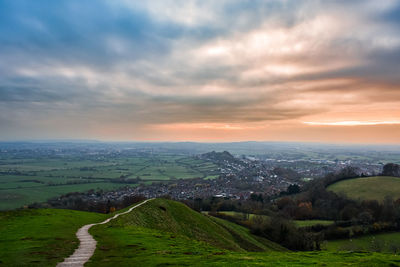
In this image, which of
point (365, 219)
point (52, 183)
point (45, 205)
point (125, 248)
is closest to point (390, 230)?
point (365, 219)

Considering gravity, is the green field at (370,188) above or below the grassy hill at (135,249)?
below

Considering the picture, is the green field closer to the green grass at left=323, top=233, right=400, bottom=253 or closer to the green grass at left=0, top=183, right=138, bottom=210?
the green grass at left=323, top=233, right=400, bottom=253

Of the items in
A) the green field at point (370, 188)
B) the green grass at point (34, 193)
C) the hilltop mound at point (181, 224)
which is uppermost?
the hilltop mound at point (181, 224)

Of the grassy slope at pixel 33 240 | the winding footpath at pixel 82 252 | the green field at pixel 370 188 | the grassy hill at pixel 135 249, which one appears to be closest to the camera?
the grassy hill at pixel 135 249

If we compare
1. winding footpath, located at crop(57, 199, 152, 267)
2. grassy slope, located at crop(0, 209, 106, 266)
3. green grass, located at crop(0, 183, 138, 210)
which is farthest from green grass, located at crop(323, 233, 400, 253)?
green grass, located at crop(0, 183, 138, 210)

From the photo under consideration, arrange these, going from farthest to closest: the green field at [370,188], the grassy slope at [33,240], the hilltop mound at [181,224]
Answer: the green field at [370,188]
the hilltop mound at [181,224]
the grassy slope at [33,240]

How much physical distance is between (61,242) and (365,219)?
93260mm

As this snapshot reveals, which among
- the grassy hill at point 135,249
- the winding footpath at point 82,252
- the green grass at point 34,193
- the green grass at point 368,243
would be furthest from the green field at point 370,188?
the green grass at point 34,193

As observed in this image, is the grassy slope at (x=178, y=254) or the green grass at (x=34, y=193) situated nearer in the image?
the grassy slope at (x=178, y=254)

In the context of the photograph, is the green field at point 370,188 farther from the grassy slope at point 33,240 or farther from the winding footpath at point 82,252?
the grassy slope at point 33,240

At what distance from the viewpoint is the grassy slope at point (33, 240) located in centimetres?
1731

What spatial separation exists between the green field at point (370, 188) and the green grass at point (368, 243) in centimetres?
3704

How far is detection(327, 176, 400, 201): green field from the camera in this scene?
107m

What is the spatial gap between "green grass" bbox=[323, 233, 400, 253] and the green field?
37.0m
